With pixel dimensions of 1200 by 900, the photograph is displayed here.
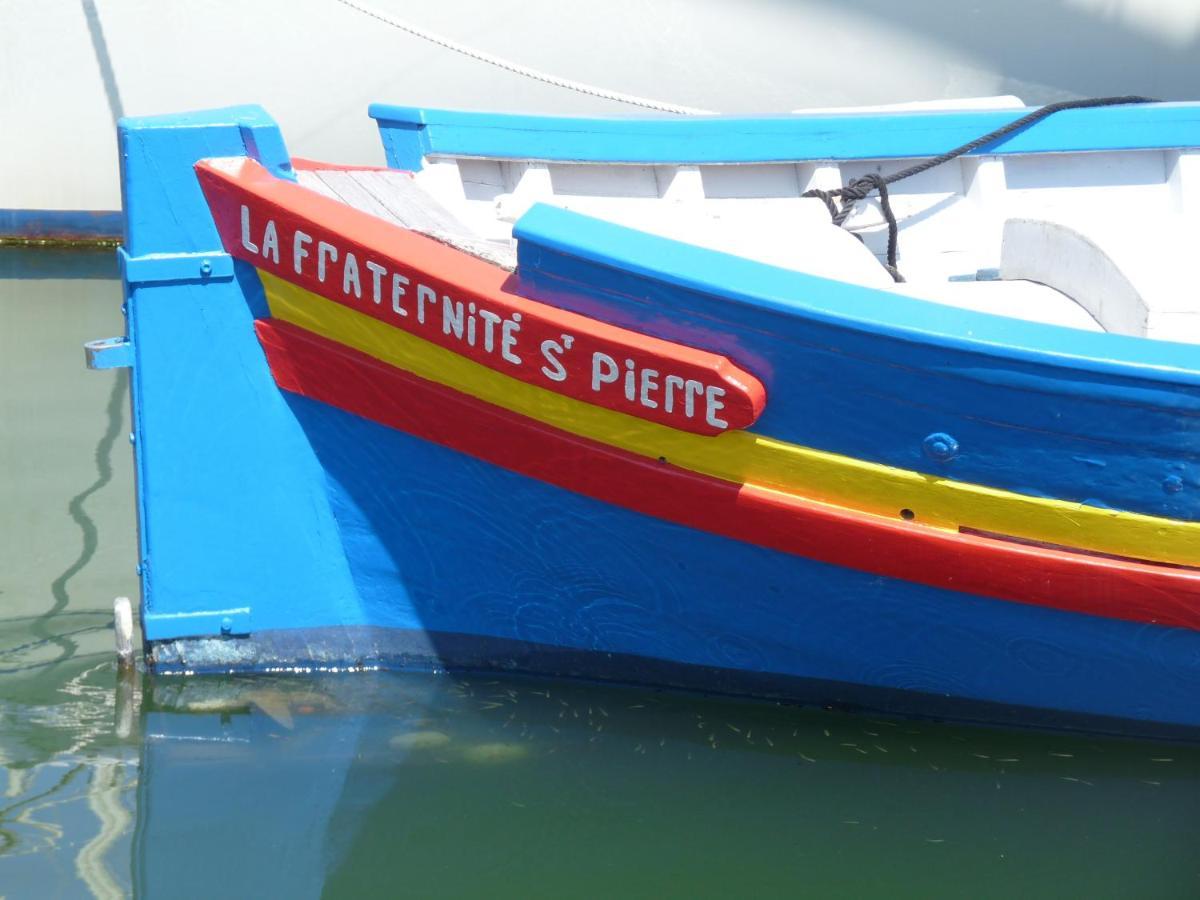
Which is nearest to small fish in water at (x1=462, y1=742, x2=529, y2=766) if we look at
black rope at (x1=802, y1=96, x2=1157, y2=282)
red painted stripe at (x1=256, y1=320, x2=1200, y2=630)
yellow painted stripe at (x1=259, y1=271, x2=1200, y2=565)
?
red painted stripe at (x1=256, y1=320, x2=1200, y2=630)

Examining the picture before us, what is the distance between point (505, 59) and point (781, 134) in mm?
2980

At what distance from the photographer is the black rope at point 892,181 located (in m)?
3.73

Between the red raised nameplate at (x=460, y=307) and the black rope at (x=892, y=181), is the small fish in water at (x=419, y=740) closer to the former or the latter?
the red raised nameplate at (x=460, y=307)

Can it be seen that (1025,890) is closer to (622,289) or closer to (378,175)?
(622,289)

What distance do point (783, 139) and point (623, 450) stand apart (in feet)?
5.78

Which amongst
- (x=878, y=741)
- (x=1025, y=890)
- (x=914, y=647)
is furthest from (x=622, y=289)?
(x=1025, y=890)

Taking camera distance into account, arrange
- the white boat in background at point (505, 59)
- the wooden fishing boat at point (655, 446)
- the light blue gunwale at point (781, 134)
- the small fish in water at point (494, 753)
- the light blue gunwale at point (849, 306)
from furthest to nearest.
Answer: the white boat in background at point (505, 59), the light blue gunwale at point (781, 134), the small fish in water at point (494, 753), the wooden fishing boat at point (655, 446), the light blue gunwale at point (849, 306)

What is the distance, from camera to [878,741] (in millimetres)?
2695

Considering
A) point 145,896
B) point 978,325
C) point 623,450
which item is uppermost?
point 978,325

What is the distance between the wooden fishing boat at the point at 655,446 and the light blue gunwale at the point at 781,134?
25.3 inches

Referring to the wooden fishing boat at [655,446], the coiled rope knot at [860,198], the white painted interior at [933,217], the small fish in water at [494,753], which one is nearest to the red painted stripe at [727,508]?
the wooden fishing boat at [655,446]

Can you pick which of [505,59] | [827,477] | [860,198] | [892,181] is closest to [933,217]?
[892,181]

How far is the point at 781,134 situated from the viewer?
3.91m

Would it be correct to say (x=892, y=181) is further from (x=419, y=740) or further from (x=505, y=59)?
(x=505, y=59)
